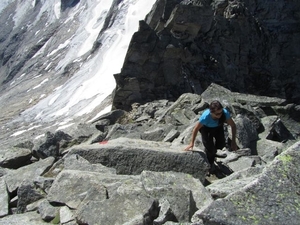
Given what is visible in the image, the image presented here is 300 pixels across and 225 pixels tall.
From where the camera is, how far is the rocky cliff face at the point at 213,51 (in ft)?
118

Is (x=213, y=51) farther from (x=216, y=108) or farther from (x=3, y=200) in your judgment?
(x=3, y=200)

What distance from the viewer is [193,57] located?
38.3 metres

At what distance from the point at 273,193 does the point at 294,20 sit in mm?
46321

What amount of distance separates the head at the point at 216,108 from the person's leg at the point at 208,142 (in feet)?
2.64

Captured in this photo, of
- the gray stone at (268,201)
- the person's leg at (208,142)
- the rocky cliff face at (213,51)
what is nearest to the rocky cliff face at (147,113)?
the gray stone at (268,201)

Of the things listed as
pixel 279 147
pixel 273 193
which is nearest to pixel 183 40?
pixel 279 147

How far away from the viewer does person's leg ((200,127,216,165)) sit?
36.2 ft

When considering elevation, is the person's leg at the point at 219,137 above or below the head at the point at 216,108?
below

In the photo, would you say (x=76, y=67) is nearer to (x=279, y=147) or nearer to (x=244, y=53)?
(x=244, y=53)

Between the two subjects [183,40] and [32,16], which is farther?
[32,16]

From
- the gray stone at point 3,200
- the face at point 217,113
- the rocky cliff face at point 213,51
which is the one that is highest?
the gray stone at point 3,200

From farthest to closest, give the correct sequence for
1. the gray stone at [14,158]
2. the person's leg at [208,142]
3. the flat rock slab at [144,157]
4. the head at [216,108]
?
the gray stone at [14,158] < the person's leg at [208,142] < the flat rock slab at [144,157] < the head at [216,108]

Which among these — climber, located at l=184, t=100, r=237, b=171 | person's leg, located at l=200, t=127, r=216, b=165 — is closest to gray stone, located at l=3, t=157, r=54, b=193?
climber, located at l=184, t=100, r=237, b=171

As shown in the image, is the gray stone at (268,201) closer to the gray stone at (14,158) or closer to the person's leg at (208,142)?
the person's leg at (208,142)
